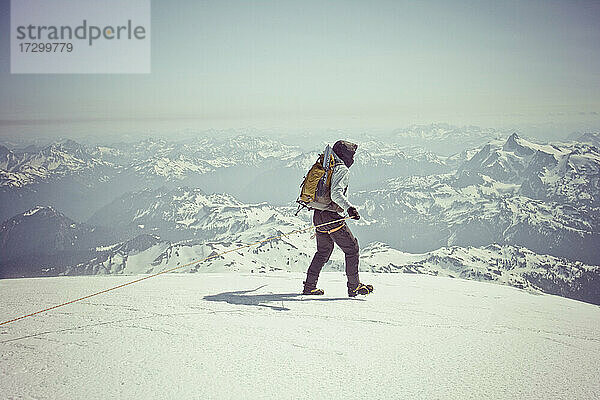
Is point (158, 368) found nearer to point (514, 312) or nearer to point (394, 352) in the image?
point (394, 352)

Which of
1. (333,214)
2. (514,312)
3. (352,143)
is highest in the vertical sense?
(352,143)

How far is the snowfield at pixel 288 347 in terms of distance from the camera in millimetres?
A: 4168

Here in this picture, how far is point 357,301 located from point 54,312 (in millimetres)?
5260

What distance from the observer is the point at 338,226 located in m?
7.52

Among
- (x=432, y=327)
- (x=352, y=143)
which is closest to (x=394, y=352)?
(x=432, y=327)

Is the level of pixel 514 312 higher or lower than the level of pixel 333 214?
lower

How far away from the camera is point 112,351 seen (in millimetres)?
4898

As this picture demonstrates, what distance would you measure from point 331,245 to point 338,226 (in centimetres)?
58

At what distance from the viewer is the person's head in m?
7.52

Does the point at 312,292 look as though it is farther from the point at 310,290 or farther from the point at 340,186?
the point at 340,186

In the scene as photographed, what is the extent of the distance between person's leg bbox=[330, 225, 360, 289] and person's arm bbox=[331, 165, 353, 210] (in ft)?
1.94

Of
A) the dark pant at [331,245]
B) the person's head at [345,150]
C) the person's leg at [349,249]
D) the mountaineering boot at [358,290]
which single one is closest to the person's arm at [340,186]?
the person's head at [345,150]

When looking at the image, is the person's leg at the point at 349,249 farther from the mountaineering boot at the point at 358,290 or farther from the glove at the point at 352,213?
the glove at the point at 352,213

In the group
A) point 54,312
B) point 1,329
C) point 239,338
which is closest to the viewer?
point 239,338
